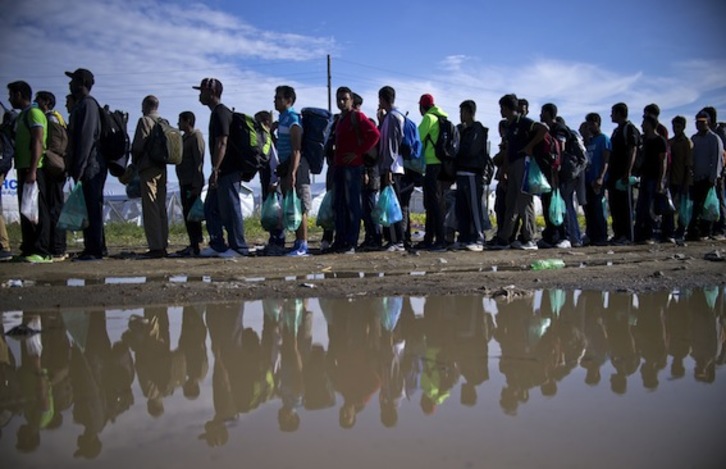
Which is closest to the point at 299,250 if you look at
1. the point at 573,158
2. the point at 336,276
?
the point at 336,276

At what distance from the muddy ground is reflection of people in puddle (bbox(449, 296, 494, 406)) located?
1.73 feet

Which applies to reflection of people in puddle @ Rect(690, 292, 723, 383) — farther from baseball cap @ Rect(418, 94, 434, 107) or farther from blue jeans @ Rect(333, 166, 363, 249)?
baseball cap @ Rect(418, 94, 434, 107)

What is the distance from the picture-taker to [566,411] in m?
2.15

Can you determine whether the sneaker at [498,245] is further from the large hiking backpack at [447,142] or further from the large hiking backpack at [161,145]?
the large hiking backpack at [161,145]

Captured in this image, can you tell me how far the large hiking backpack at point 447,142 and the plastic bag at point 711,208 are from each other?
4.71m

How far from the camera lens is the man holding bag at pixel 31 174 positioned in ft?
21.8

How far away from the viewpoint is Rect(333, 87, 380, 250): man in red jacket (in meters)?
7.63

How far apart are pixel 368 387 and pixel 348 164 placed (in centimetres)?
550

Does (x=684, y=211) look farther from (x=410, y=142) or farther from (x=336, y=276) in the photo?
(x=336, y=276)

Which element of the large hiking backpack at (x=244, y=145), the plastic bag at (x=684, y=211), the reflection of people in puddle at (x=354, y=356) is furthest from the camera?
the plastic bag at (x=684, y=211)

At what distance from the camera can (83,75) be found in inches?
275

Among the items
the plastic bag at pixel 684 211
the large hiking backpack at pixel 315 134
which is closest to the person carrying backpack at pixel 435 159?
the large hiking backpack at pixel 315 134

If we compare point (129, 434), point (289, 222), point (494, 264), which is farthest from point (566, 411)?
point (289, 222)

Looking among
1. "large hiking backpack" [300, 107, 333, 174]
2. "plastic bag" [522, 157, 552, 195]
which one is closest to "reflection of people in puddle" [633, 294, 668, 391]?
"plastic bag" [522, 157, 552, 195]
